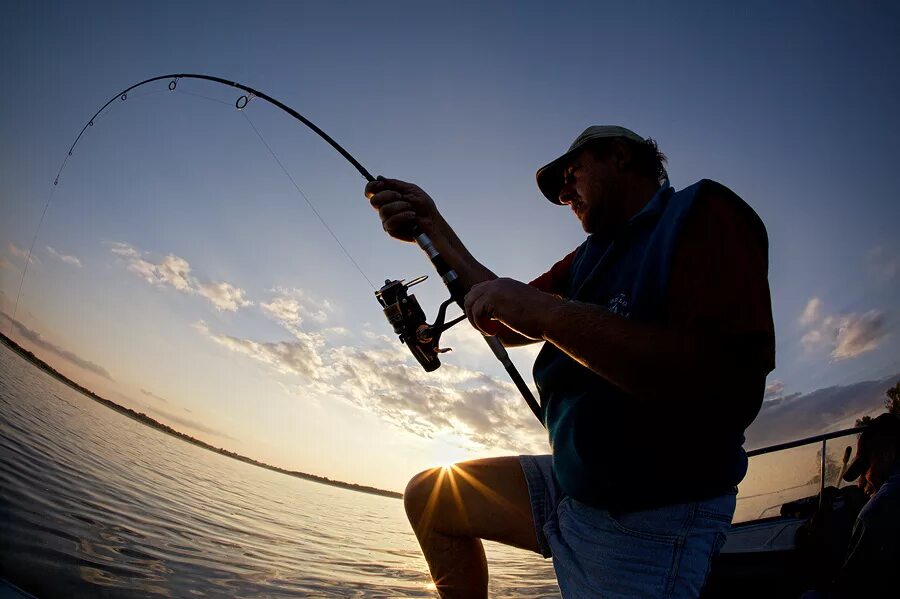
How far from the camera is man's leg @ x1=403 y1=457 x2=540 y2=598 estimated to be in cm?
184

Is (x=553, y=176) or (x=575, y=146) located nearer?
(x=575, y=146)

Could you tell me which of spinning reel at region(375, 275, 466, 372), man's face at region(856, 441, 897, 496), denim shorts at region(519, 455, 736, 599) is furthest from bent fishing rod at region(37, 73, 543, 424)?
man's face at region(856, 441, 897, 496)

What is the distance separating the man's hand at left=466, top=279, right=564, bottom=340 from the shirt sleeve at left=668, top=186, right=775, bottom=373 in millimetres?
375

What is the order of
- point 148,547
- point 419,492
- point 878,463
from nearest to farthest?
1. point 419,492
2. point 148,547
3. point 878,463

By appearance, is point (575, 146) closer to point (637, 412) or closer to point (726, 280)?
point (726, 280)

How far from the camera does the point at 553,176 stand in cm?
251

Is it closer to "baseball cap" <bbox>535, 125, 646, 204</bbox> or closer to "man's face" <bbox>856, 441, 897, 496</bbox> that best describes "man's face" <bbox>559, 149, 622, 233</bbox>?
"baseball cap" <bbox>535, 125, 646, 204</bbox>

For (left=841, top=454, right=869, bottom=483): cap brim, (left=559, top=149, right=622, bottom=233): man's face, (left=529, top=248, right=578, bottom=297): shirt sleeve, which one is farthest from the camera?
(left=841, top=454, right=869, bottom=483): cap brim

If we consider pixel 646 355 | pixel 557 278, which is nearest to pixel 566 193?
pixel 557 278

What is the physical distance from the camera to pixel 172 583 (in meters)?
2.71

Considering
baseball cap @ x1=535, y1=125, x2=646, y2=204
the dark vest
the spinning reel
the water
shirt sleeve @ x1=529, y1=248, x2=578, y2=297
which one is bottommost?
the water

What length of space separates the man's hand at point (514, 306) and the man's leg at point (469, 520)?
2.62 ft

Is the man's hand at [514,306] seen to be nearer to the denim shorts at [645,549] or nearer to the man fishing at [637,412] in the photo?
the man fishing at [637,412]

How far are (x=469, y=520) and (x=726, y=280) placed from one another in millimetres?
1418
